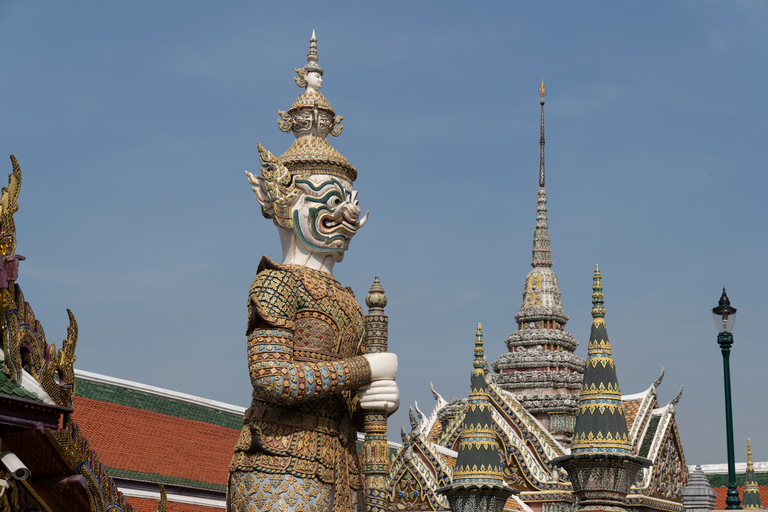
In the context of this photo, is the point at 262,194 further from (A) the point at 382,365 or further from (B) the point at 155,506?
(B) the point at 155,506

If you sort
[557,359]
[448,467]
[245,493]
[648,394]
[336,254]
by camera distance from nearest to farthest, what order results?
1. [245,493]
2. [336,254]
3. [448,467]
4. [648,394]
5. [557,359]

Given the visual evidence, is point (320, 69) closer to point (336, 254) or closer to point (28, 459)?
point (336, 254)

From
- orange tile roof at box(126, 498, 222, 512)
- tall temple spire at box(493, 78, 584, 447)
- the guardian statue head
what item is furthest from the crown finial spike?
tall temple spire at box(493, 78, 584, 447)

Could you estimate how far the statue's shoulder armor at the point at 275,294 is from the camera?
786cm

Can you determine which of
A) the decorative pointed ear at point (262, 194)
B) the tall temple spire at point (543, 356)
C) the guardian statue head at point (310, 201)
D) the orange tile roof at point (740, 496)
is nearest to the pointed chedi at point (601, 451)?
the guardian statue head at point (310, 201)

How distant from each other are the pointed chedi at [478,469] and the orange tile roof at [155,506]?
20.4ft

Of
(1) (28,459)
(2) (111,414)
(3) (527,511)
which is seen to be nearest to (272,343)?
(1) (28,459)

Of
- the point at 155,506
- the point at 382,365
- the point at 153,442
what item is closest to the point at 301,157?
the point at 382,365

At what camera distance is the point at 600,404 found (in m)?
10.7

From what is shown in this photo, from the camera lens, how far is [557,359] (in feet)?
68.7

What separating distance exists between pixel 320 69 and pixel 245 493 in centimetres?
344

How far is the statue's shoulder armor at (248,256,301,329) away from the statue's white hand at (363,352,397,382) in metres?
0.62

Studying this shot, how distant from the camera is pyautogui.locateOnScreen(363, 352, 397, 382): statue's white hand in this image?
8008 millimetres

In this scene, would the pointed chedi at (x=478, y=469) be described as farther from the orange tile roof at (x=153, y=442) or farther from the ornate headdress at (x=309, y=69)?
the orange tile roof at (x=153, y=442)
